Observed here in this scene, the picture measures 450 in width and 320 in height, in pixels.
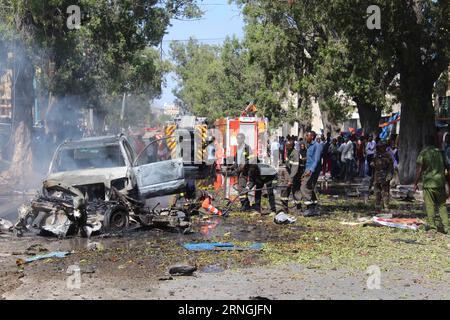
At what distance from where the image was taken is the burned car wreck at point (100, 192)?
10.3 metres

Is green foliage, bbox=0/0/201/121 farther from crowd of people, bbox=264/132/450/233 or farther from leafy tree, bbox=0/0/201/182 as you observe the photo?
crowd of people, bbox=264/132/450/233

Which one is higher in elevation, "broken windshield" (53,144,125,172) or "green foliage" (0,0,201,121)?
"green foliage" (0,0,201,121)

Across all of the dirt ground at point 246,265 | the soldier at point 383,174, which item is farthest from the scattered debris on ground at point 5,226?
the soldier at point 383,174

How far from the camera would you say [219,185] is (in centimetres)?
2075

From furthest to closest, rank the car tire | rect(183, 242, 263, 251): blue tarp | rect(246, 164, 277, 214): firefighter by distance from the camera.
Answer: rect(246, 164, 277, 214): firefighter → the car tire → rect(183, 242, 263, 251): blue tarp

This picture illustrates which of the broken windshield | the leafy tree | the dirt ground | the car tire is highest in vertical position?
the leafy tree

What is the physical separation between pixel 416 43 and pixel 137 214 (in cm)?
944

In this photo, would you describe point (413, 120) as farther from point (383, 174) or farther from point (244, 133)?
point (244, 133)

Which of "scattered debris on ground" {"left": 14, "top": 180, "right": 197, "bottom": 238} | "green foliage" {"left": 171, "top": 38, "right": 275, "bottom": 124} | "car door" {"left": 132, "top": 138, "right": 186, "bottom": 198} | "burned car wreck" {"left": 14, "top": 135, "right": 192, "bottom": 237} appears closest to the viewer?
"scattered debris on ground" {"left": 14, "top": 180, "right": 197, "bottom": 238}

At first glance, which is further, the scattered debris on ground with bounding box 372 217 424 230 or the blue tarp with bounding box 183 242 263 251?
the scattered debris on ground with bounding box 372 217 424 230

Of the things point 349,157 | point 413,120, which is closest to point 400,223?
point 413,120

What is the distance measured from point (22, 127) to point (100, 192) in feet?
41.1

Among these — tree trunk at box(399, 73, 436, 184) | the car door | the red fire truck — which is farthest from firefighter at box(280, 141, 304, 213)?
the red fire truck

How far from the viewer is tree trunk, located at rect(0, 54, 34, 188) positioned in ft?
72.9
